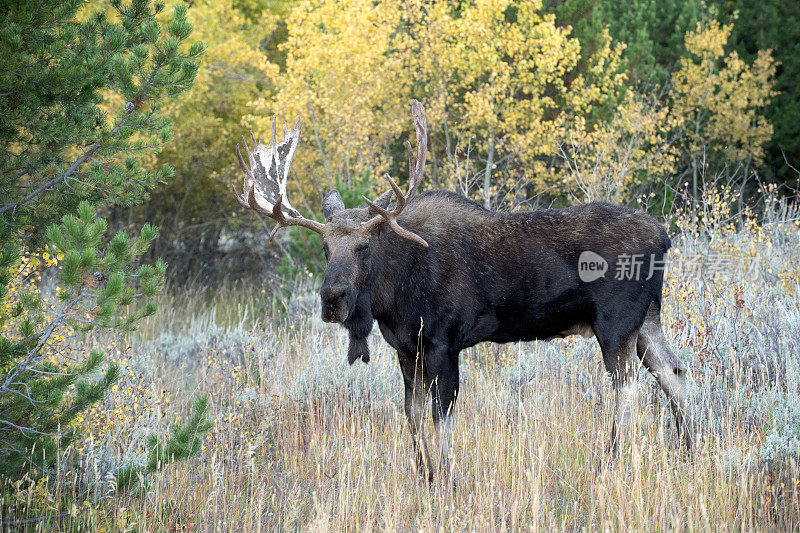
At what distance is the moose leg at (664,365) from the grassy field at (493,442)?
111 millimetres

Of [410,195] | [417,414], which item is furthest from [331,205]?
[417,414]

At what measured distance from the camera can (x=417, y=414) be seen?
4.68m

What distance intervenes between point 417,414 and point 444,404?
19 cm

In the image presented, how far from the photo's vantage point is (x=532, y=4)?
16.5 metres

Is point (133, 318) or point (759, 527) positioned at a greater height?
point (133, 318)

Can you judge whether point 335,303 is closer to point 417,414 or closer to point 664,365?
point 417,414

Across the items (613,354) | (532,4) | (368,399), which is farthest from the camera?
(532,4)

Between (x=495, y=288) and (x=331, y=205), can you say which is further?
(x=331, y=205)

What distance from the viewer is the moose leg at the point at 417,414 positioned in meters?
4.59

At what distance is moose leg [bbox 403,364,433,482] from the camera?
4.59m

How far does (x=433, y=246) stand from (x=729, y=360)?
96.6 inches

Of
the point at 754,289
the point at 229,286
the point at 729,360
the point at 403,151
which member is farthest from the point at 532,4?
the point at 729,360

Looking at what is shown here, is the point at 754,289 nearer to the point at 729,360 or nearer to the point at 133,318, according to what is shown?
the point at 729,360

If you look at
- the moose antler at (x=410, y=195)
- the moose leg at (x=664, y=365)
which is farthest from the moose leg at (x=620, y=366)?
the moose antler at (x=410, y=195)
